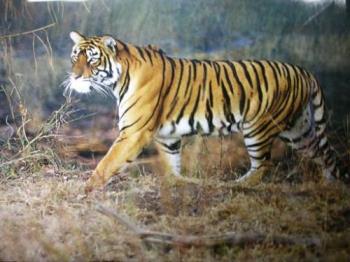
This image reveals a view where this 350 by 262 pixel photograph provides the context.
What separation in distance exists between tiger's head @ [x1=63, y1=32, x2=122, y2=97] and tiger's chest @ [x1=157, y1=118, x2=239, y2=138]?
32 centimetres

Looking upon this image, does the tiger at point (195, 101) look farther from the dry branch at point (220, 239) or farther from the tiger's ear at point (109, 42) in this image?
the dry branch at point (220, 239)

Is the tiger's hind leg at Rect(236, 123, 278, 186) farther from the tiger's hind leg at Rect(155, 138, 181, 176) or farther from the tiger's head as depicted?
the tiger's head

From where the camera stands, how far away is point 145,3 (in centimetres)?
295

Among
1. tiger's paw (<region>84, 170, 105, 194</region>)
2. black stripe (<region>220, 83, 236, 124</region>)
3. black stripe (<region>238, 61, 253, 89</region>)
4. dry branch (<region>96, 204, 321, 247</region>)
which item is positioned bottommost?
dry branch (<region>96, 204, 321, 247</region>)

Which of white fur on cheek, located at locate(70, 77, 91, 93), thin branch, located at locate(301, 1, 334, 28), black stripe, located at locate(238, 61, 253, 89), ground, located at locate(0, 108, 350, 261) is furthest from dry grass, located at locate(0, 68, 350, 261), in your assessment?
thin branch, located at locate(301, 1, 334, 28)

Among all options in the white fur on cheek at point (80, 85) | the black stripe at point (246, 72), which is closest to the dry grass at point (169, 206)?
the white fur on cheek at point (80, 85)

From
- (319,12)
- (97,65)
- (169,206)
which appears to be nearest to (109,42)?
(97,65)

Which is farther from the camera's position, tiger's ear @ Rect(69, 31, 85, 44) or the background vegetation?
tiger's ear @ Rect(69, 31, 85, 44)

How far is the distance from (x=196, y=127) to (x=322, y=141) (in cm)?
58

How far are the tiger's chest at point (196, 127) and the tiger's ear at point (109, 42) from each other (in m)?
0.44

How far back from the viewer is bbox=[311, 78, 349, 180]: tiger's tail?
289 cm

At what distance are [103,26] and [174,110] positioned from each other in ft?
1.70

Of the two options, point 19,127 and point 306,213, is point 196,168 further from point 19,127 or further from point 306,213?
point 19,127

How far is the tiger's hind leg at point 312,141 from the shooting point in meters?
2.89
